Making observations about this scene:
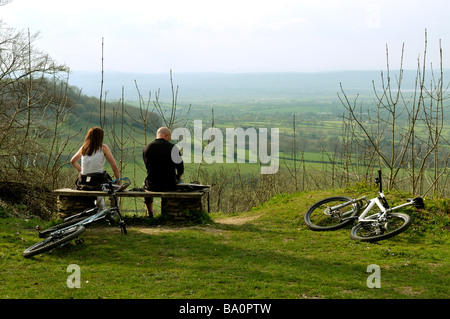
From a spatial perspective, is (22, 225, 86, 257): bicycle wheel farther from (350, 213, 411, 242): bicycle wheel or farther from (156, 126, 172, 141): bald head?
(350, 213, 411, 242): bicycle wheel

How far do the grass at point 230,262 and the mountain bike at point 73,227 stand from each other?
0.17m

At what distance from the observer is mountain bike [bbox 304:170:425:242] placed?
794 centimetres

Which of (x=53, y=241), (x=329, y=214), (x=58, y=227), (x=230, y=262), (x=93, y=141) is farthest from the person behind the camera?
(x=329, y=214)

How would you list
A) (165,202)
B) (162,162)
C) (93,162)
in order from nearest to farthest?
(93,162) → (162,162) → (165,202)

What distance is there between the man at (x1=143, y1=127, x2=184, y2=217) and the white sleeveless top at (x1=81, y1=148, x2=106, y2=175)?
0.80 metres

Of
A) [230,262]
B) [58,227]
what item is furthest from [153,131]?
[230,262]

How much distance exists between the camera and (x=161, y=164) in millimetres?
8938

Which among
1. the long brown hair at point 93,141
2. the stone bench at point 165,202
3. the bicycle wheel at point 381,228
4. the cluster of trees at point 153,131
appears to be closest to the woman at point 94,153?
the long brown hair at point 93,141

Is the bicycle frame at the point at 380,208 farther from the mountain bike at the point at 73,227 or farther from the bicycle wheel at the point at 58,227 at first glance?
the bicycle wheel at the point at 58,227

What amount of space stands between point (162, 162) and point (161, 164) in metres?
0.05

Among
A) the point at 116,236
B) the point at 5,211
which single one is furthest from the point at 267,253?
the point at 5,211

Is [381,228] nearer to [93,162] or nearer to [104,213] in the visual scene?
[104,213]

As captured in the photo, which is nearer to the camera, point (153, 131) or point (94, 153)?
point (94, 153)
